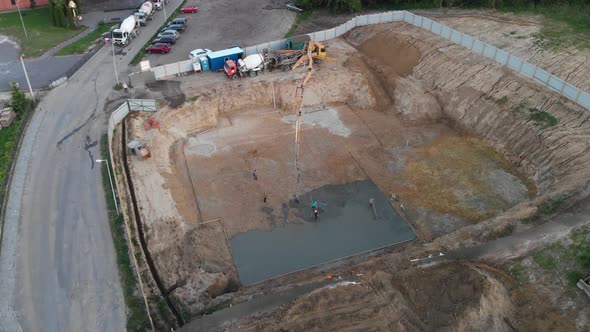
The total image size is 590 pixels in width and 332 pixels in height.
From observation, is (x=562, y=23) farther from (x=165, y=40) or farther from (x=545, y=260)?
(x=165, y=40)

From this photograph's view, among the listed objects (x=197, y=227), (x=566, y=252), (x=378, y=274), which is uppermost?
(x=566, y=252)

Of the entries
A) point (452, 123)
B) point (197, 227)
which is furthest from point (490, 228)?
point (197, 227)

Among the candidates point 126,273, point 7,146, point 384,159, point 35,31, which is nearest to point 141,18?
point 35,31

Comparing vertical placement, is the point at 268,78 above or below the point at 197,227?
above

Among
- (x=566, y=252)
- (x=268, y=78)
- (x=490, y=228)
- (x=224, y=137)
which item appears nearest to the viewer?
(x=566, y=252)

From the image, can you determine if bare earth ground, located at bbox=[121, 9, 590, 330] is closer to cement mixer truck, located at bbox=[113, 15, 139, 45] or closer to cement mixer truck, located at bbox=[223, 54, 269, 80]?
cement mixer truck, located at bbox=[223, 54, 269, 80]

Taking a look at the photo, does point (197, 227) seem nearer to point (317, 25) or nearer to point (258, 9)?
point (317, 25)
